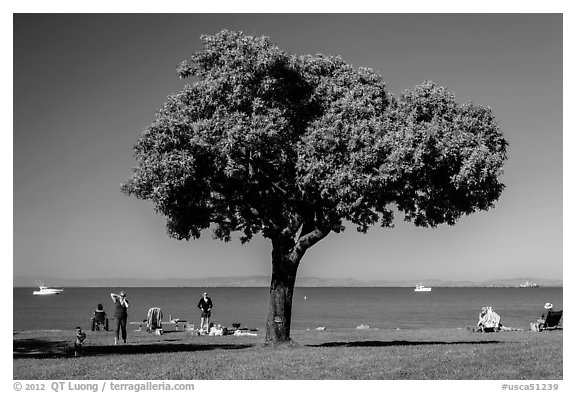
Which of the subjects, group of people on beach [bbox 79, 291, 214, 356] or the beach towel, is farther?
the beach towel

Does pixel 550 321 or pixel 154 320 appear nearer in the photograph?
pixel 550 321

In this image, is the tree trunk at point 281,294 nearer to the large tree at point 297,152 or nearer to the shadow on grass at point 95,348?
the large tree at point 297,152

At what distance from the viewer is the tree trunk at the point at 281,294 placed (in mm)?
32281

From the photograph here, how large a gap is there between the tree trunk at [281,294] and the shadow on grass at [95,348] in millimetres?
2171

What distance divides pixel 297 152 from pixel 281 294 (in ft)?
23.0

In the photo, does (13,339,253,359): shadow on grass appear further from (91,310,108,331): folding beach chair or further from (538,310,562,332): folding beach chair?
(538,310,562,332): folding beach chair

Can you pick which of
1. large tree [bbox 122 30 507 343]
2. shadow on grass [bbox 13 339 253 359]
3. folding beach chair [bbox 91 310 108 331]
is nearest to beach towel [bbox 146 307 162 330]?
folding beach chair [bbox 91 310 108 331]

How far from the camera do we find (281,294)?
32500 millimetres

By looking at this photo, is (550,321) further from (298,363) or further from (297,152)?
(298,363)

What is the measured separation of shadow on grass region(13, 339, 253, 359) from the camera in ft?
101

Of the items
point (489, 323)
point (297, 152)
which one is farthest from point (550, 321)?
point (297, 152)

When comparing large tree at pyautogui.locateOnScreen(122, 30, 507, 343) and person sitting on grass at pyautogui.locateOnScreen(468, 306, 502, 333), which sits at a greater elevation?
large tree at pyautogui.locateOnScreen(122, 30, 507, 343)

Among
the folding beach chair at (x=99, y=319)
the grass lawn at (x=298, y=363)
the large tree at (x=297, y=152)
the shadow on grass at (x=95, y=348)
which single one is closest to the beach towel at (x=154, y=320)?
the folding beach chair at (x=99, y=319)

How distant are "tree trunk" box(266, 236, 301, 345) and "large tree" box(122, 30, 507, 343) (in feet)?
0.17
